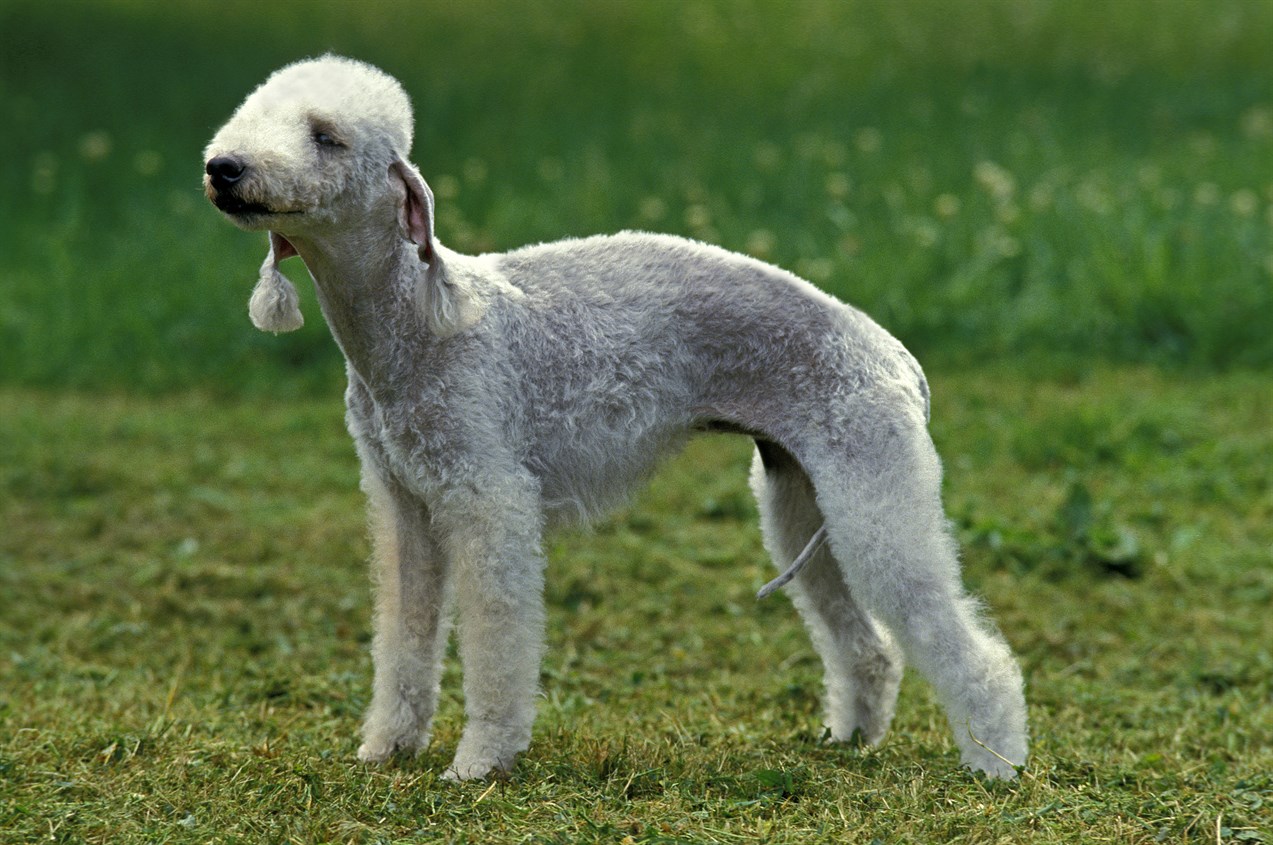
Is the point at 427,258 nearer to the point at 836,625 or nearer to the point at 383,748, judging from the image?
the point at 383,748

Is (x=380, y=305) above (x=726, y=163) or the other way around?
above

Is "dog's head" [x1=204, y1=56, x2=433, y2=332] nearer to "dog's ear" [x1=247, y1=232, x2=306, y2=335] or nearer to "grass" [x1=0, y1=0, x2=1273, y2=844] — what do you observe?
"dog's ear" [x1=247, y1=232, x2=306, y2=335]

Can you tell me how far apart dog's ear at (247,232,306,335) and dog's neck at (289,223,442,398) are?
0.09 m

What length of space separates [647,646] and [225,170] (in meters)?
2.78

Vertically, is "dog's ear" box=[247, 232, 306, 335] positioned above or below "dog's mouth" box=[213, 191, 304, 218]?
below

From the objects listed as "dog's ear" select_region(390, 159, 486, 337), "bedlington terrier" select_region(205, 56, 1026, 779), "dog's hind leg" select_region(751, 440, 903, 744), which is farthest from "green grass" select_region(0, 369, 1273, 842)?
"dog's ear" select_region(390, 159, 486, 337)

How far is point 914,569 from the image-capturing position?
379cm

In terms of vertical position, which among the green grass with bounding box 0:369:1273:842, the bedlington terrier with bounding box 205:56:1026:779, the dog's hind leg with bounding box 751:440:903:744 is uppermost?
the bedlington terrier with bounding box 205:56:1026:779

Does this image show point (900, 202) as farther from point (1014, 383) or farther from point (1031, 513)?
point (1031, 513)

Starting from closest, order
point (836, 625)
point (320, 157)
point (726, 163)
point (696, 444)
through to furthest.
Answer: point (320, 157), point (836, 625), point (696, 444), point (726, 163)

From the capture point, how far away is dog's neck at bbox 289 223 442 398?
12.2 ft

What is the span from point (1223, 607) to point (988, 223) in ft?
14.0

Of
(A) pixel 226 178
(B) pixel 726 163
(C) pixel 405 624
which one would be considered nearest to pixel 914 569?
(C) pixel 405 624

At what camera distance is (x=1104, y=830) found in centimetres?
350
